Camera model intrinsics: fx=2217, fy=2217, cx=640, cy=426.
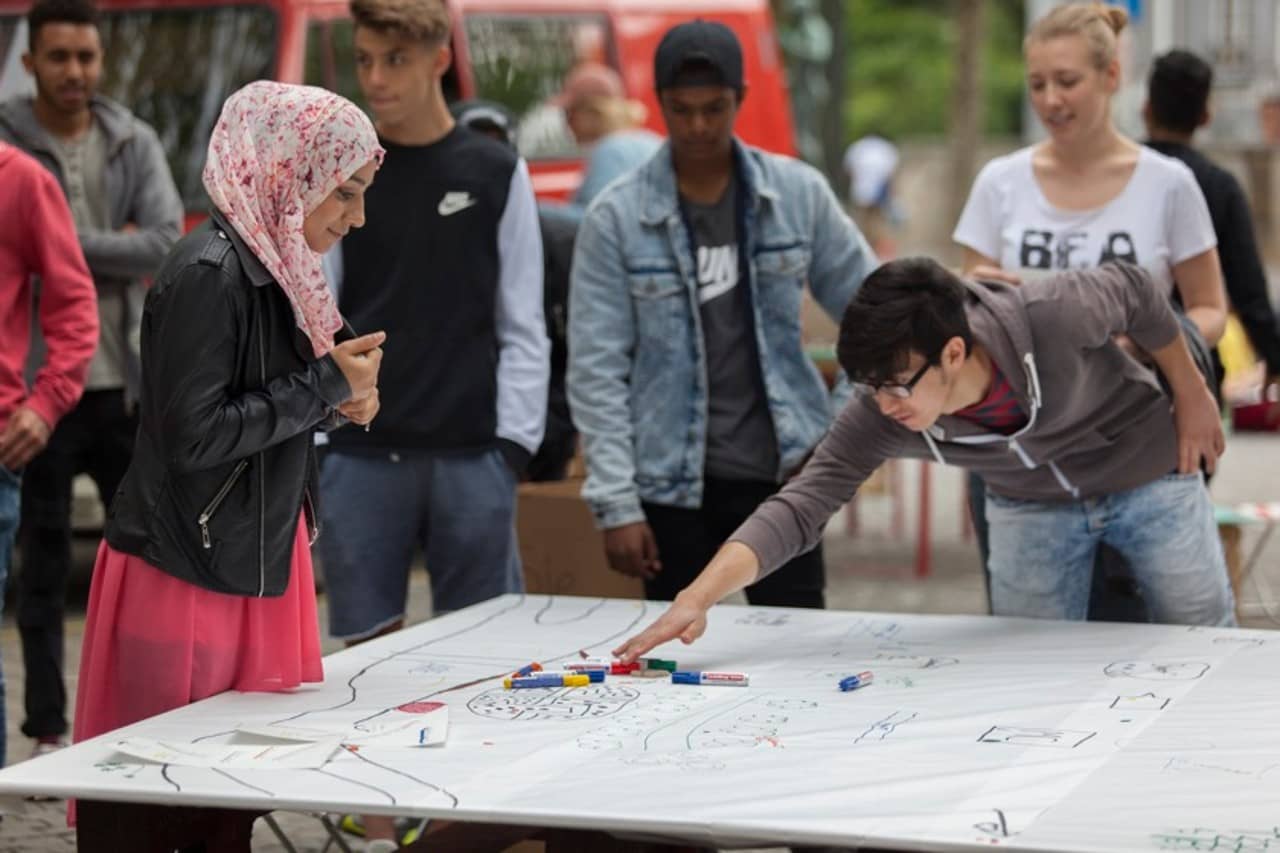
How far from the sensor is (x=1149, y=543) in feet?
14.7

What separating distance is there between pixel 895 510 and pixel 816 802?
715cm

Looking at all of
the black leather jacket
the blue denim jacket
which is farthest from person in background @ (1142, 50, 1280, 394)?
the black leather jacket

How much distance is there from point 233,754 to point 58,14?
10.8 feet

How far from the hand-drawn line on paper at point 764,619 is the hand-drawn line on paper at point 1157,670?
0.75 m

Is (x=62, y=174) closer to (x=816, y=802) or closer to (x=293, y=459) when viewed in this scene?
(x=293, y=459)

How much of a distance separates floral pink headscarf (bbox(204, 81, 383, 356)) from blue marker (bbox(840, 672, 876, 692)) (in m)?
1.12

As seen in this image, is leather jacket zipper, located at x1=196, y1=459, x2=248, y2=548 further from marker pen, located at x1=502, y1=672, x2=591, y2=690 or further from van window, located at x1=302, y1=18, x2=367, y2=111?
van window, located at x1=302, y1=18, x2=367, y2=111

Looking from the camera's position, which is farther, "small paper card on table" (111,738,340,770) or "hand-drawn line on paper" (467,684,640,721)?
"hand-drawn line on paper" (467,684,640,721)

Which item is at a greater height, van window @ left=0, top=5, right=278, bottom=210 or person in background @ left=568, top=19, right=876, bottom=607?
van window @ left=0, top=5, right=278, bottom=210

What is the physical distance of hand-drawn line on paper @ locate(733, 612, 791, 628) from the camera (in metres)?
4.47

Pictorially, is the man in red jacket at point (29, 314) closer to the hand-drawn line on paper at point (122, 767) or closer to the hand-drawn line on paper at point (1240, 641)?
the hand-drawn line on paper at point (122, 767)

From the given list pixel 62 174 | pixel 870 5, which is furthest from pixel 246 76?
pixel 870 5

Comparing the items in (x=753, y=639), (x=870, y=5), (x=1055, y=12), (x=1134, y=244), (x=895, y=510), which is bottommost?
(x=895, y=510)

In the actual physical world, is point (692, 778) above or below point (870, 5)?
below
